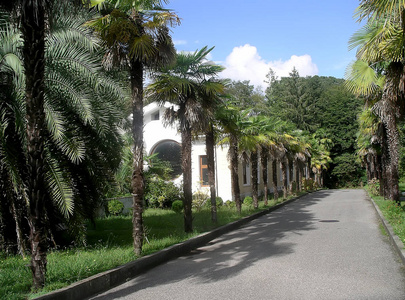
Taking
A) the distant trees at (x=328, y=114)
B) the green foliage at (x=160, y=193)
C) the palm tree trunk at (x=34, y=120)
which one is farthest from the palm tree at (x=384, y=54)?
the distant trees at (x=328, y=114)

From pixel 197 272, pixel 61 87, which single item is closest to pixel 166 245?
pixel 197 272

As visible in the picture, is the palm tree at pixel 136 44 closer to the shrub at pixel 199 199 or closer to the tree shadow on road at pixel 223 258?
the tree shadow on road at pixel 223 258

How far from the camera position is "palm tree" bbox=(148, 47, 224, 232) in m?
12.5

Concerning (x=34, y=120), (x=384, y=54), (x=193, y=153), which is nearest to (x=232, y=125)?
(x=384, y=54)

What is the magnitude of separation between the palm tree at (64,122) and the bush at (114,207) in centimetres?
884

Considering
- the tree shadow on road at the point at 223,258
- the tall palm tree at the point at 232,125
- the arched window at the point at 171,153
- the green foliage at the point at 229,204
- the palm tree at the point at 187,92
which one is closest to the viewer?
the tree shadow on road at the point at 223,258

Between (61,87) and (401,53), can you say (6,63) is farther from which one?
(401,53)

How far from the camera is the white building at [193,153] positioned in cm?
2616

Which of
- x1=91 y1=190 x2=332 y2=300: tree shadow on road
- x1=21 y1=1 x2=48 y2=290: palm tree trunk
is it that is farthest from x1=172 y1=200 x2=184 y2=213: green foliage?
Result: x1=21 y1=1 x2=48 y2=290: palm tree trunk

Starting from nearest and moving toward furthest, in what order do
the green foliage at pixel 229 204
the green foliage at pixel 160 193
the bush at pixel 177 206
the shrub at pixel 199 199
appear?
the bush at pixel 177 206
the shrub at pixel 199 199
the green foliage at pixel 229 204
the green foliage at pixel 160 193

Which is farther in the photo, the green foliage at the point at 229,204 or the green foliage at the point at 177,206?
the green foliage at the point at 229,204

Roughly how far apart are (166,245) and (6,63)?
231 inches

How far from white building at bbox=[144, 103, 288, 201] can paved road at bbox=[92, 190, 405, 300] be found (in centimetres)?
1361

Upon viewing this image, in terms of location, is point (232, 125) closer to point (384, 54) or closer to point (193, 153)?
point (384, 54)
